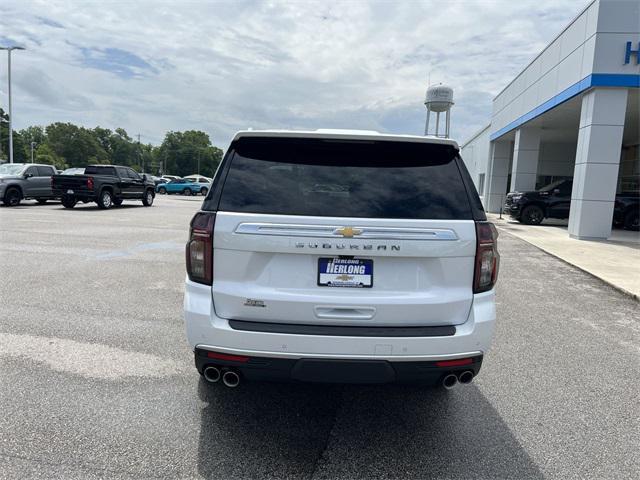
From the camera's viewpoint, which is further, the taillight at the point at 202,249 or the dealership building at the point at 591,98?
the dealership building at the point at 591,98

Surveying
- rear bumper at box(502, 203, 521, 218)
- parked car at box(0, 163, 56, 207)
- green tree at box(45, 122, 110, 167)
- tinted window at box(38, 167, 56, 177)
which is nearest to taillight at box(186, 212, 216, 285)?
rear bumper at box(502, 203, 521, 218)

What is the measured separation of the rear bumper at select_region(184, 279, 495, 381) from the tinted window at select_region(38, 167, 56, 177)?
21.5 meters

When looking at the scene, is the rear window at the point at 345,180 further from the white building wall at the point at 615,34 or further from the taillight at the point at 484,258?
the white building wall at the point at 615,34

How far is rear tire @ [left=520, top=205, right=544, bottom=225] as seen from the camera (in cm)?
1920

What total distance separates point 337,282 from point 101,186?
1918 centimetres

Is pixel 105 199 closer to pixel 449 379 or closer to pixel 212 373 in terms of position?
pixel 212 373

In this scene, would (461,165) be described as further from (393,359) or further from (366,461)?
(366,461)

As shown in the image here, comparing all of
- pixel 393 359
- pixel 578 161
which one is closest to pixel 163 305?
pixel 393 359

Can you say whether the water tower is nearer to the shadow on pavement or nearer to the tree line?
the shadow on pavement

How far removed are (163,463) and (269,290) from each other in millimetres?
1180

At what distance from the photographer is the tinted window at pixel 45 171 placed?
20.4m

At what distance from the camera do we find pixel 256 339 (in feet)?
8.51

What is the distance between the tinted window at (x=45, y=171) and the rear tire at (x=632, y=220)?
24834 mm

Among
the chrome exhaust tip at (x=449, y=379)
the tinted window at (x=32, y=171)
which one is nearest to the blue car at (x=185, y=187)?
the tinted window at (x=32, y=171)
